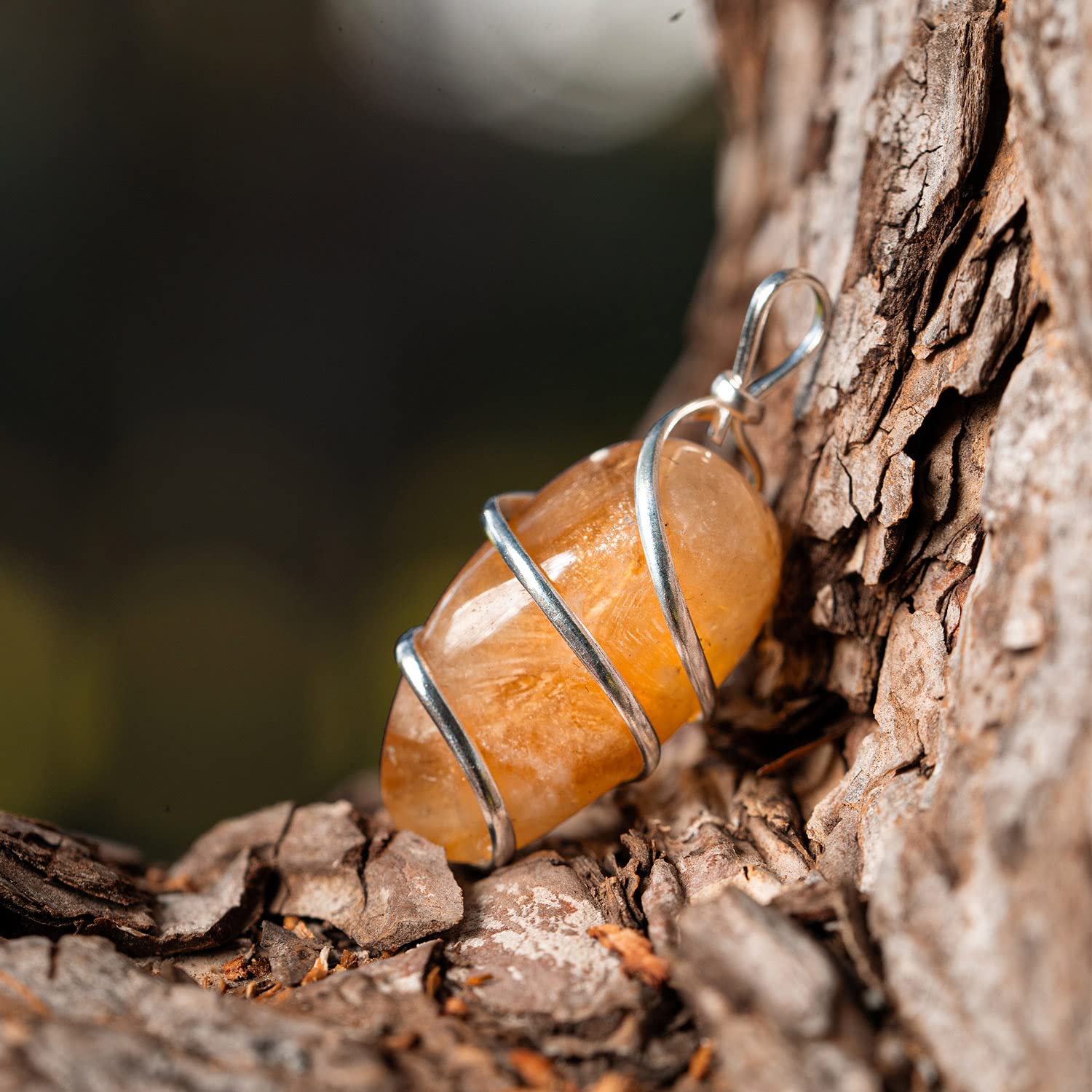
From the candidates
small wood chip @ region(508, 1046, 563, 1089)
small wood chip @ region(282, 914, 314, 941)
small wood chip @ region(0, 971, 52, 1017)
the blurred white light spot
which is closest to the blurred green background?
the blurred white light spot

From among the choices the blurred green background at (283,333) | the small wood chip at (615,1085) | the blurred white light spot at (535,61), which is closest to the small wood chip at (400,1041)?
the small wood chip at (615,1085)

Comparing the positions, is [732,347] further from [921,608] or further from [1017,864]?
[1017,864]

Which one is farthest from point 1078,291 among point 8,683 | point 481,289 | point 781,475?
point 8,683

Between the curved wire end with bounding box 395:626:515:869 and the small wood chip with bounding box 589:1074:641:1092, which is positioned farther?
the curved wire end with bounding box 395:626:515:869

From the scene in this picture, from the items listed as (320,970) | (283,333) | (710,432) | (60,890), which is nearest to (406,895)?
(320,970)

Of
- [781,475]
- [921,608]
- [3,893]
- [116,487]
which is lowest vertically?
[921,608]

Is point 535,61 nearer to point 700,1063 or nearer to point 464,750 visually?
point 464,750

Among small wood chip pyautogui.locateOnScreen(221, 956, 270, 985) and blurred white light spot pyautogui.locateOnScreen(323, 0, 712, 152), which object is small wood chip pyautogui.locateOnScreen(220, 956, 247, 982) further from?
blurred white light spot pyautogui.locateOnScreen(323, 0, 712, 152)
